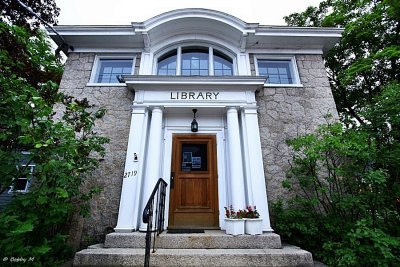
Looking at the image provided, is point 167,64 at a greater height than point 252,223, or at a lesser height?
greater

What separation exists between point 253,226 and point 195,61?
174 inches

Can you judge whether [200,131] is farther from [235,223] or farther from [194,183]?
[235,223]

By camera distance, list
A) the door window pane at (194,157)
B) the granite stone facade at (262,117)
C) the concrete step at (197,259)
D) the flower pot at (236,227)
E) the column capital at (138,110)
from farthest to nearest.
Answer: the door window pane at (194,157), the column capital at (138,110), the granite stone facade at (262,117), the flower pot at (236,227), the concrete step at (197,259)

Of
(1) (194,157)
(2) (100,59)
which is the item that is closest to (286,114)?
(1) (194,157)

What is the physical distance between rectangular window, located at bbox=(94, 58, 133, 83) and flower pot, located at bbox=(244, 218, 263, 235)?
4.58 metres

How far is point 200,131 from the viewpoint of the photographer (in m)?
4.80

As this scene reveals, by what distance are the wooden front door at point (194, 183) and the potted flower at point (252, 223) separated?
0.91 m

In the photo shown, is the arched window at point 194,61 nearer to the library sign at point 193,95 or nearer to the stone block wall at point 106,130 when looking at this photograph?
the library sign at point 193,95

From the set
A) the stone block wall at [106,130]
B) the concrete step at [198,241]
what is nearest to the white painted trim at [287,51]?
the stone block wall at [106,130]

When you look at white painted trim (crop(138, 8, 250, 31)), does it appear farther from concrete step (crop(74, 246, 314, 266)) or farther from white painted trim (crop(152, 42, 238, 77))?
concrete step (crop(74, 246, 314, 266))

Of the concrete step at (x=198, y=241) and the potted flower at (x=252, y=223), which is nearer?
the concrete step at (x=198, y=241)

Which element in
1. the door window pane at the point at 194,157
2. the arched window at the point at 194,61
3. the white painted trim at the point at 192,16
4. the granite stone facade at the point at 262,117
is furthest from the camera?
the arched window at the point at 194,61

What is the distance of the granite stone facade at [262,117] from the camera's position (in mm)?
4039

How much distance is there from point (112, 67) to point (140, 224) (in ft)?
13.7
